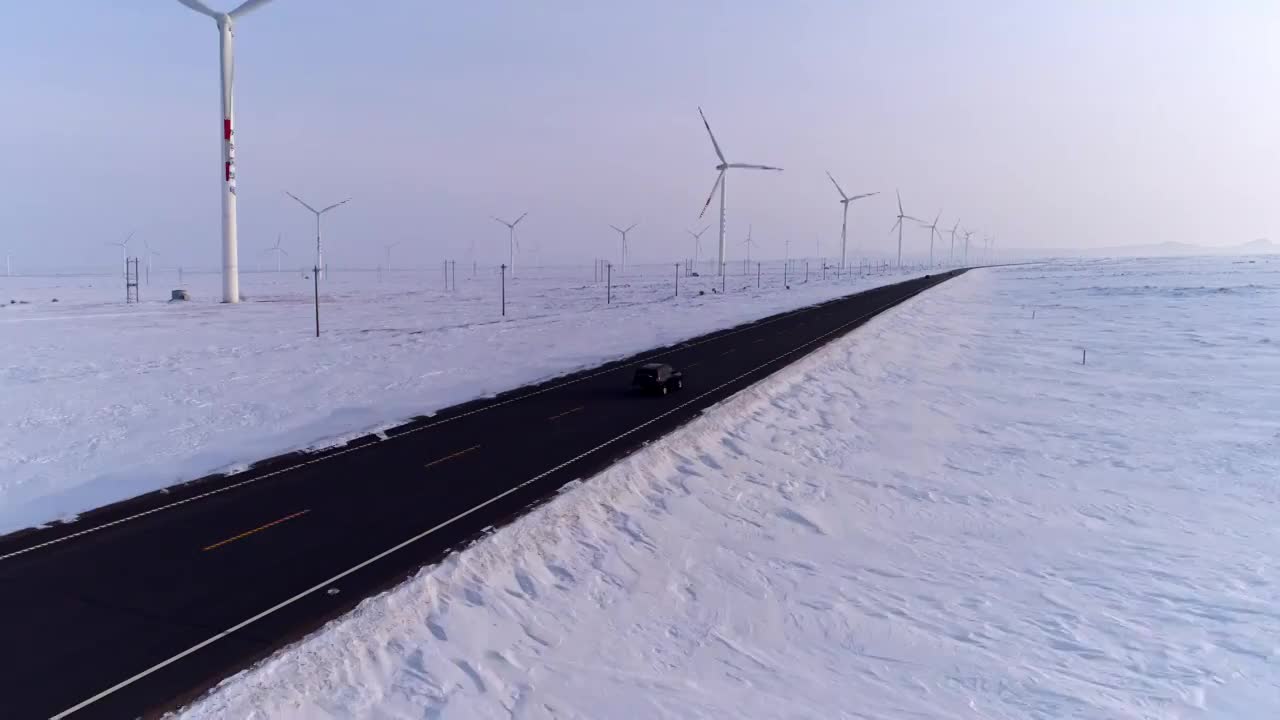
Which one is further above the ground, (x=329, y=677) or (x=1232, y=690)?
(x=329, y=677)

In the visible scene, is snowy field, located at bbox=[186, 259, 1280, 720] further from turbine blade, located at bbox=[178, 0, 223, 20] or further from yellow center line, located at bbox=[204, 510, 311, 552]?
turbine blade, located at bbox=[178, 0, 223, 20]

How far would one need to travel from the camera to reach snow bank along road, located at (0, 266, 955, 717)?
1238 cm

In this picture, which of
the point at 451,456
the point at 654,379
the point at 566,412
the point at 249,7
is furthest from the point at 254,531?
the point at 249,7

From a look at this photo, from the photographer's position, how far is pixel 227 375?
140ft

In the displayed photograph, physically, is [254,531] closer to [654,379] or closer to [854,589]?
[854,589]

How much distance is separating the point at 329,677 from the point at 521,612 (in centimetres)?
401

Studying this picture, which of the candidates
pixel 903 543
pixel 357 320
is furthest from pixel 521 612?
pixel 357 320

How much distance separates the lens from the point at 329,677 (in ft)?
40.1

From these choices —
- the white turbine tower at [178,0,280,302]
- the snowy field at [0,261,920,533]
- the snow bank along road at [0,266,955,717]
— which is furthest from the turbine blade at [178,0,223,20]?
the snow bank along road at [0,266,955,717]

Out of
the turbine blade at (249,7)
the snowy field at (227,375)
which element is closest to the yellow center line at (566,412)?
the snowy field at (227,375)

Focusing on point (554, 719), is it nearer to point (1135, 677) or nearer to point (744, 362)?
point (1135, 677)

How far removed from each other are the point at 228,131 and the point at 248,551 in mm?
88223

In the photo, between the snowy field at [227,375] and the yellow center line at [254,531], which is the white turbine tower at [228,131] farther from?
the yellow center line at [254,531]

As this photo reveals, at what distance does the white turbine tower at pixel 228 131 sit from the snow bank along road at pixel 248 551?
7301 centimetres
